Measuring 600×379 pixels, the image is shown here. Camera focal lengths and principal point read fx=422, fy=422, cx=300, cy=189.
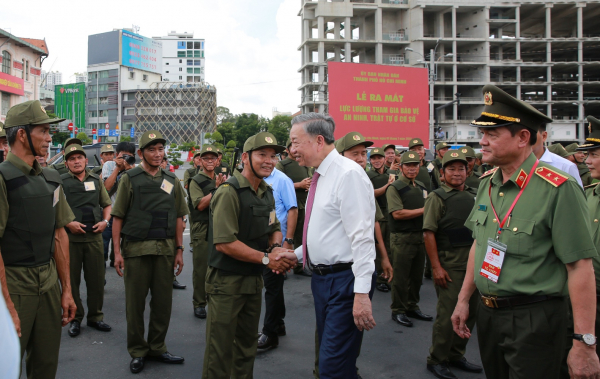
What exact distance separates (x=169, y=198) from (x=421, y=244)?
128 inches

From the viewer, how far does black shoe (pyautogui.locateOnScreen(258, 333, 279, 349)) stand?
4.54 meters

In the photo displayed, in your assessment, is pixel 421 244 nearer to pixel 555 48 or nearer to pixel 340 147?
pixel 340 147

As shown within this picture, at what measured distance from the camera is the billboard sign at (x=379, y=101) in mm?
18703

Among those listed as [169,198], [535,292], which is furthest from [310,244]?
[169,198]

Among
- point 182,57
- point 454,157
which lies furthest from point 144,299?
point 182,57

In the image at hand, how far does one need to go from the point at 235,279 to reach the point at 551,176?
2246 mm

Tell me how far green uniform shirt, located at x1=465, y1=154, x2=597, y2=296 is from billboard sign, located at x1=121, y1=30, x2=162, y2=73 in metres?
90.2

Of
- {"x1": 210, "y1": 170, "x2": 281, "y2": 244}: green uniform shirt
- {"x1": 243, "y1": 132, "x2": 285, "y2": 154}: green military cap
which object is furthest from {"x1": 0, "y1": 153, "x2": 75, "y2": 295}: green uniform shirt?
{"x1": 243, "y1": 132, "x2": 285, "y2": 154}: green military cap

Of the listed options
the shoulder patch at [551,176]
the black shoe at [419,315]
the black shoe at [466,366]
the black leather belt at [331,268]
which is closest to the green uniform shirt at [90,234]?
the black leather belt at [331,268]

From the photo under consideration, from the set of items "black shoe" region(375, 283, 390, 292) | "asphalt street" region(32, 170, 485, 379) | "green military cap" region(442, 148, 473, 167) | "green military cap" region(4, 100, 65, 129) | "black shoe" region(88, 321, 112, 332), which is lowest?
"asphalt street" region(32, 170, 485, 379)

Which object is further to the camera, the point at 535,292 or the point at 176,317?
the point at 176,317

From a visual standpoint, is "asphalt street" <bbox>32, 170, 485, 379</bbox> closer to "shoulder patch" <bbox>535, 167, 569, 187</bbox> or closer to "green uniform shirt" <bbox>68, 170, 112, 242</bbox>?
"green uniform shirt" <bbox>68, 170, 112, 242</bbox>

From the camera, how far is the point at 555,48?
61.2 metres

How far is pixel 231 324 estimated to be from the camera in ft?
10.7
